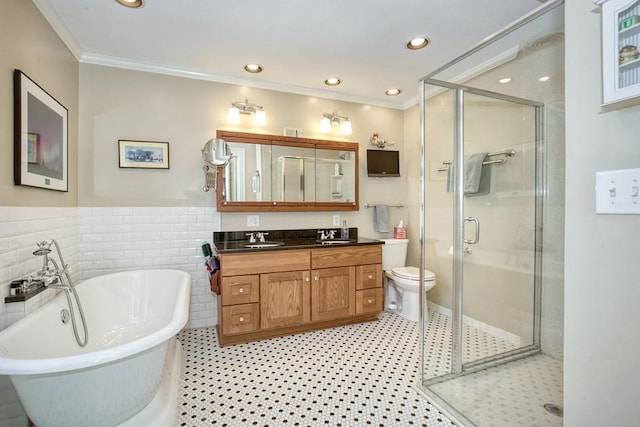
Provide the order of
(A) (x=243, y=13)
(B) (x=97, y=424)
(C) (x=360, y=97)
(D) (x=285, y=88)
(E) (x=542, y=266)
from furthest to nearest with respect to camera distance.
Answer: (C) (x=360, y=97) → (D) (x=285, y=88) → (E) (x=542, y=266) → (A) (x=243, y=13) → (B) (x=97, y=424)

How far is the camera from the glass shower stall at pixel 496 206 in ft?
6.69

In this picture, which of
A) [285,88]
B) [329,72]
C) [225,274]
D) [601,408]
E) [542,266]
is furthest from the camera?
[285,88]

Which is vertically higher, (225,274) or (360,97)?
(360,97)

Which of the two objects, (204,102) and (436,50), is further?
(204,102)

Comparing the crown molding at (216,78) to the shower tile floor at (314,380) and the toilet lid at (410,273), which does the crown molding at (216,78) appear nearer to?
the toilet lid at (410,273)

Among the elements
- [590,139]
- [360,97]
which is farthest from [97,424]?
[360,97]

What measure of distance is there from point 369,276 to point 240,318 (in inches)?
50.2

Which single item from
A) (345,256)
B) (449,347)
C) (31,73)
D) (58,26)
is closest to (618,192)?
(449,347)

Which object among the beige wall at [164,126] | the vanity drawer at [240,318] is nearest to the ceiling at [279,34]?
the beige wall at [164,126]

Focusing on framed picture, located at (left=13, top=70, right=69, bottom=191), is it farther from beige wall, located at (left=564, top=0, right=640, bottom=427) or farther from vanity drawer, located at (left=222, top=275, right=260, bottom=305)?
beige wall, located at (left=564, top=0, right=640, bottom=427)

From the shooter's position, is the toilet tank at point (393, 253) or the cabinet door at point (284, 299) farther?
the toilet tank at point (393, 253)

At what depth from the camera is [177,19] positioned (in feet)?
6.82

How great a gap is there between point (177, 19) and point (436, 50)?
79.0 inches

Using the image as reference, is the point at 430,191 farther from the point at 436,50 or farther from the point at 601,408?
the point at 601,408
